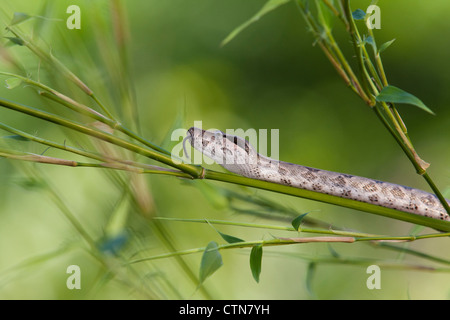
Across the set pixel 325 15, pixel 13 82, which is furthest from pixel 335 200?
pixel 13 82

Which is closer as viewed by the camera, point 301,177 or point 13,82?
point 13,82

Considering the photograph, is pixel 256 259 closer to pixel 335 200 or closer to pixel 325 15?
pixel 335 200

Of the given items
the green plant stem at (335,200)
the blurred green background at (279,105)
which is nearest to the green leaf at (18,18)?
the green plant stem at (335,200)

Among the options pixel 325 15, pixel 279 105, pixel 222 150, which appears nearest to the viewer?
pixel 325 15

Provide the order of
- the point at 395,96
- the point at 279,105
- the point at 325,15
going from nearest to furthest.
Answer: the point at 395,96 → the point at 325,15 → the point at 279,105

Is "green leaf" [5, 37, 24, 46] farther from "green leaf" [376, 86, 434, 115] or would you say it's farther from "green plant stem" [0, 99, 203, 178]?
"green leaf" [376, 86, 434, 115]

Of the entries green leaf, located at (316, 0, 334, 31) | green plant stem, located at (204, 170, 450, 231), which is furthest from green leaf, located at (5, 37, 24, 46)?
green leaf, located at (316, 0, 334, 31)

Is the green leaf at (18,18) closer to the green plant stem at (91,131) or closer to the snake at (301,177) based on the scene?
the green plant stem at (91,131)

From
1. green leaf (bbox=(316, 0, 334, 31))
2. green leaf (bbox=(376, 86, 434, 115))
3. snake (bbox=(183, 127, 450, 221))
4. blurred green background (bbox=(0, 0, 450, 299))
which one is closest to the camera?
green leaf (bbox=(376, 86, 434, 115))
